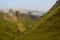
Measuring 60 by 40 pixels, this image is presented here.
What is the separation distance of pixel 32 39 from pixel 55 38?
85.1 feet

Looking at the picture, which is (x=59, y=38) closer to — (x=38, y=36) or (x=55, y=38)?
(x=55, y=38)

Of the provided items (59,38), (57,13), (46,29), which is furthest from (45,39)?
(57,13)

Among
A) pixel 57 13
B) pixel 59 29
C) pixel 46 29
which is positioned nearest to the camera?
pixel 59 29

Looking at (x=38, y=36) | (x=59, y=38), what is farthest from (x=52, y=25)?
(x=59, y=38)

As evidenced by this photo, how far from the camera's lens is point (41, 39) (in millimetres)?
134625

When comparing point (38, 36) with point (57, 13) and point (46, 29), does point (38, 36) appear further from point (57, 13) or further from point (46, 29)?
point (57, 13)

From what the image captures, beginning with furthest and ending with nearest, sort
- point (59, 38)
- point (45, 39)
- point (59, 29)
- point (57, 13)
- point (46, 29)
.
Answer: point (57, 13)
point (46, 29)
point (59, 29)
point (45, 39)
point (59, 38)

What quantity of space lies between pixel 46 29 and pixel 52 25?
562cm

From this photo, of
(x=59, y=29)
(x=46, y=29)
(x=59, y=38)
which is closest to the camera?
(x=59, y=38)

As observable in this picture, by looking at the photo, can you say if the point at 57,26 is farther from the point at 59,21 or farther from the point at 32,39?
the point at 32,39

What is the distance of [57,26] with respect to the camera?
146875mm

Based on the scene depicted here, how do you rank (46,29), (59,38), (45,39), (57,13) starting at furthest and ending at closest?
1. (57,13)
2. (46,29)
3. (45,39)
4. (59,38)

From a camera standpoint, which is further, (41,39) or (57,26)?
(57,26)

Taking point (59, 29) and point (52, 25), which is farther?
point (52, 25)
